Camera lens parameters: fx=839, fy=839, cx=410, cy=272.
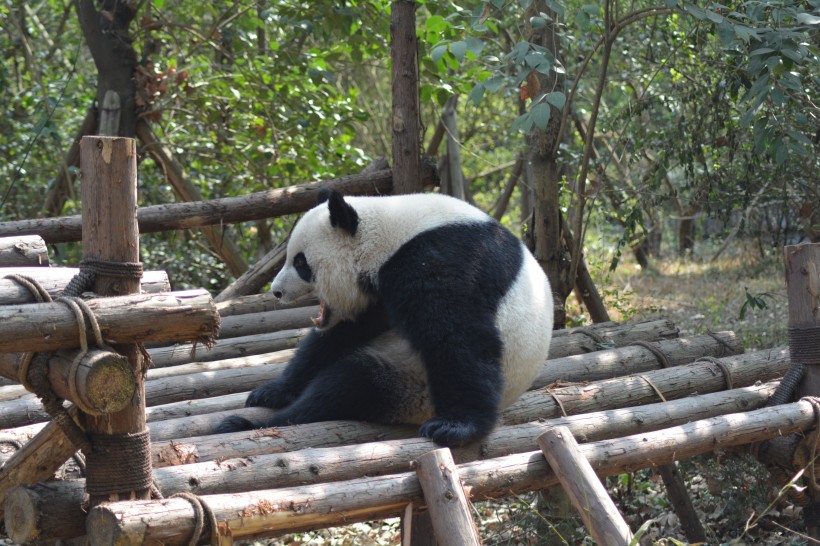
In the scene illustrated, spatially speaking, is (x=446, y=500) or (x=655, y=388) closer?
(x=446, y=500)

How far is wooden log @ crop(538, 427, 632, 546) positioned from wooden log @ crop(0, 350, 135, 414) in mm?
1386

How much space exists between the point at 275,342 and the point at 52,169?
4.74 meters

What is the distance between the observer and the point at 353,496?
2.51 meters

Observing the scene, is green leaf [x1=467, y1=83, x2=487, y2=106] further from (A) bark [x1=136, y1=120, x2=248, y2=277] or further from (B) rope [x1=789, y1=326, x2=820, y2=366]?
(A) bark [x1=136, y1=120, x2=248, y2=277]

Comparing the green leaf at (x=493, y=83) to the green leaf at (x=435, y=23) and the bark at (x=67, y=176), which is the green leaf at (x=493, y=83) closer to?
the green leaf at (x=435, y=23)

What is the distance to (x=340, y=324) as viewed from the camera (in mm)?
3848

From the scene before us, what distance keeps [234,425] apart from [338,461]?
2.19 ft

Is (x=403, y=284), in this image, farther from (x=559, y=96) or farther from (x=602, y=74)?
(x=602, y=74)

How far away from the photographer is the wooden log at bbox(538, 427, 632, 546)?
2.62 metres

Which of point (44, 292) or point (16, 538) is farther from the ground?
point (44, 292)

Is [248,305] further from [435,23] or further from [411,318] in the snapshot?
[411,318]

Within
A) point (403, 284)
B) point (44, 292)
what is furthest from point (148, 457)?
point (403, 284)

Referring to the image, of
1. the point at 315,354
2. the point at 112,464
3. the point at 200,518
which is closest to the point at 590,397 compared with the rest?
the point at 315,354

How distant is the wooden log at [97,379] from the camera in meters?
2.09
